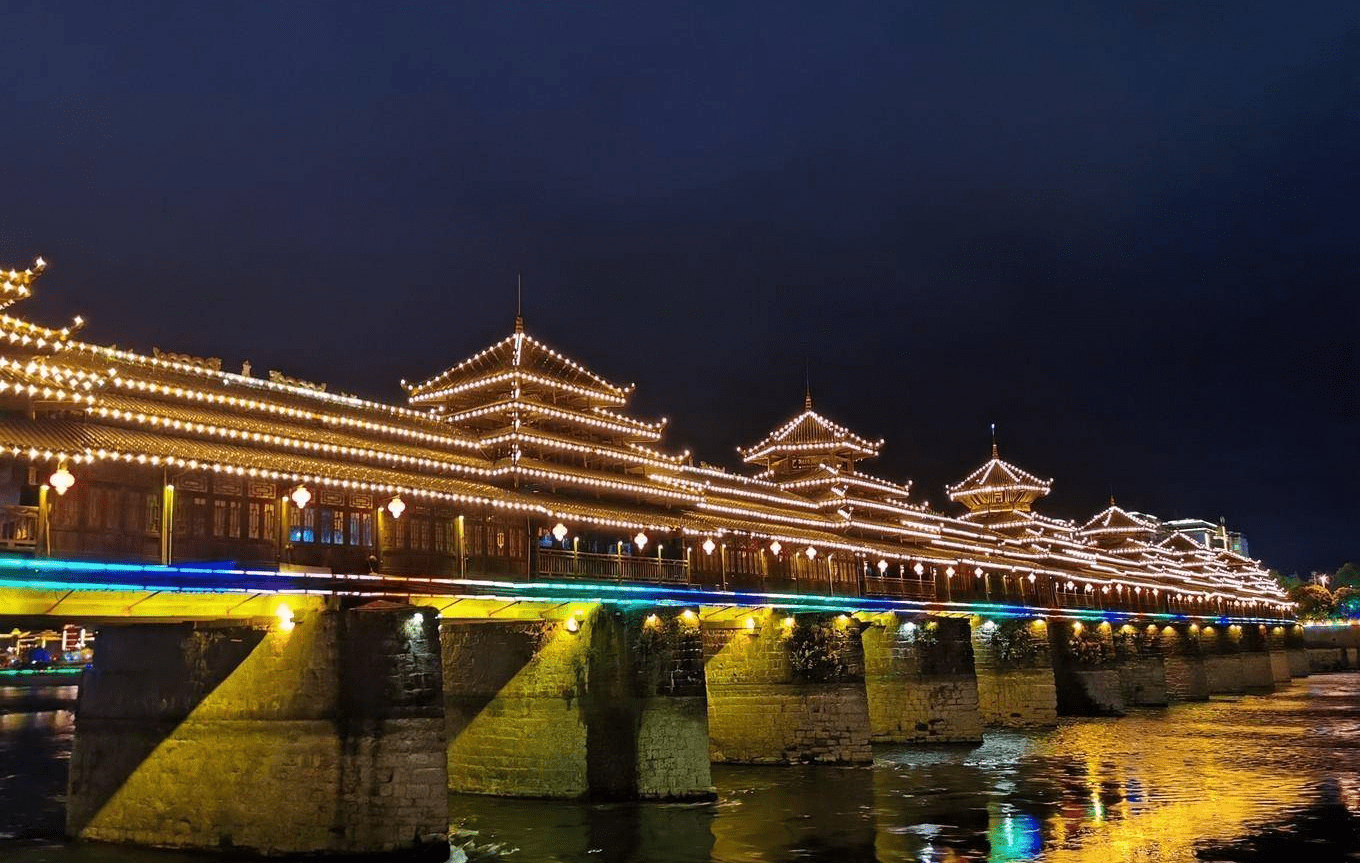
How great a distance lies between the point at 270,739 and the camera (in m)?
22.2

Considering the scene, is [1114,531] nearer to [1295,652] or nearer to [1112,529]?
[1112,529]

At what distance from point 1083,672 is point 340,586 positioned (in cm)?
4817

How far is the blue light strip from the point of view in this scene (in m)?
19.2

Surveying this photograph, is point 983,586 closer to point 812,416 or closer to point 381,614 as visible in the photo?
point 812,416

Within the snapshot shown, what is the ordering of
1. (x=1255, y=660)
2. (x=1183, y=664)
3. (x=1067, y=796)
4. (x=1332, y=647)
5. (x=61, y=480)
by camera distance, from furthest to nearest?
1. (x=1332, y=647)
2. (x=1255, y=660)
3. (x=1183, y=664)
4. (x=1067, y=796)
5. (x=61, y=480)

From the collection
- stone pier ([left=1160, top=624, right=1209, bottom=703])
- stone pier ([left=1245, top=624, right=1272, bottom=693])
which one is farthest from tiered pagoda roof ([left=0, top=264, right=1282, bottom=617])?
stone pier ([left=1245, top=624, right=1272, bottom=693])

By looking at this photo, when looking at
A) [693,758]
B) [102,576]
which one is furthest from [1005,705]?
[102,576]

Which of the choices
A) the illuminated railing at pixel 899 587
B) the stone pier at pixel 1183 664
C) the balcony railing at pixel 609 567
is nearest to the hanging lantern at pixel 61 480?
the balcony railing at pixel 609 567

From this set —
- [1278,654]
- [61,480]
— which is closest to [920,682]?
[61,480]

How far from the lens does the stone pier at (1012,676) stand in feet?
175

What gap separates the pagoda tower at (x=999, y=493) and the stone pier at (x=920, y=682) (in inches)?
1109

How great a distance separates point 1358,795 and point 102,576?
106 ft

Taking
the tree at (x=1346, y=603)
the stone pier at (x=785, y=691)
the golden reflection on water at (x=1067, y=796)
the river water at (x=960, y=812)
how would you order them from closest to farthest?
the river water at (x=960, y=812), the golden reflection on water at (x=1067, y=796), the stone pier at (x=785, y=691), the tree at (x=1346, y=603)

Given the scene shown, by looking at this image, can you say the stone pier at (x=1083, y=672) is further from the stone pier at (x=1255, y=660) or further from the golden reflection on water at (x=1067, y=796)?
the stone pier at (x=1255, y=660)
